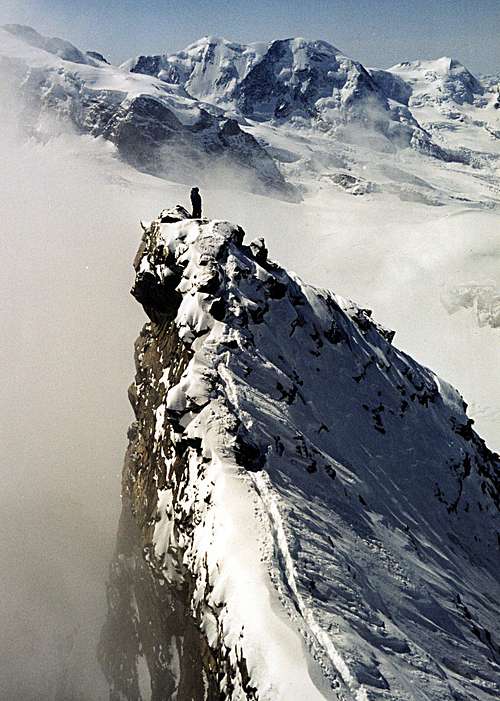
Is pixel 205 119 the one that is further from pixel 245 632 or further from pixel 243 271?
pixel 245 632

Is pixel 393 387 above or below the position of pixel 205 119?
below

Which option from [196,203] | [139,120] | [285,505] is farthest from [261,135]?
[285,505]

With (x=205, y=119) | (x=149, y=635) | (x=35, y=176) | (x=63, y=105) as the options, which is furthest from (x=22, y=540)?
(x=63, y=105)

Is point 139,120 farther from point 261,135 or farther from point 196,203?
point 196,203

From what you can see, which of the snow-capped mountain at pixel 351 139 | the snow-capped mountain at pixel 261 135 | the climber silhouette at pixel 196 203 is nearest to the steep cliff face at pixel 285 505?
the climber silhouette at pixel 196 203

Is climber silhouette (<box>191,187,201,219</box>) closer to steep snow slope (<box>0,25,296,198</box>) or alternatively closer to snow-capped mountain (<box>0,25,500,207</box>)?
snow-capped mountain (<box>0,25,500,207</box>)
